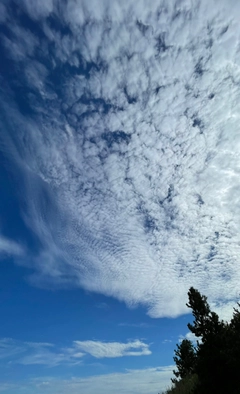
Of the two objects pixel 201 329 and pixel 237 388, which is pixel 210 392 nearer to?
pixel 237 388

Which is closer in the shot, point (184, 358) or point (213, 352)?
point (213, 352)

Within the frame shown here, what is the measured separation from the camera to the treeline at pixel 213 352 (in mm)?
19109

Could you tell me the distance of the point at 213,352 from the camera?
20172mm

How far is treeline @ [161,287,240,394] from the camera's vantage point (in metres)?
19.1

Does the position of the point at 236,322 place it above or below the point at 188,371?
above

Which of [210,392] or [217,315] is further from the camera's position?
[217,315]

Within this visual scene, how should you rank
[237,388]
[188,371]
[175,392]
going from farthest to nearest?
[188,371], [175,392], [237,388]

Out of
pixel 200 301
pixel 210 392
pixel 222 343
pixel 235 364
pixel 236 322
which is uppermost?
pixel 200 301

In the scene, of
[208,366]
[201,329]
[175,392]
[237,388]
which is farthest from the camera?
[175,392]

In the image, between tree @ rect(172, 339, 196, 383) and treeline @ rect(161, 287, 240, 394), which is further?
tree @ rect(172, 339, 196, 383)

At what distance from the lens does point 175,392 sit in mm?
23906

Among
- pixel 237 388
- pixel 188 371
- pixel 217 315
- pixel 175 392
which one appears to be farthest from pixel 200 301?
pixel 188 371

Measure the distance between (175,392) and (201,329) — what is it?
705 centimetres

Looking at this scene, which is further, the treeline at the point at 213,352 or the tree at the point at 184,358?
the tree at the point at 184,358
